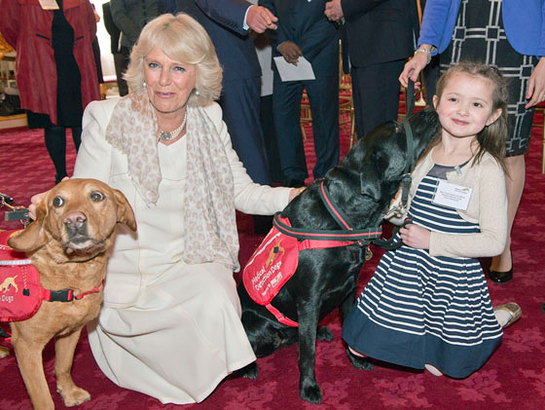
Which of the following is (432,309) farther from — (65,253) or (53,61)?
(53,61)

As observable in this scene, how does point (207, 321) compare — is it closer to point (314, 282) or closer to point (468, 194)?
point (314, 282)

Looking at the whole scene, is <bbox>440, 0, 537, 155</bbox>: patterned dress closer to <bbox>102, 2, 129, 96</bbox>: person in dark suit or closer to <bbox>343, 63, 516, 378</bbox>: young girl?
<bbox>343, 63, 516, 378</bbox>: young girl

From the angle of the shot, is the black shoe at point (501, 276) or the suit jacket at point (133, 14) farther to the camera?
the suit jacket at point (133, 14)

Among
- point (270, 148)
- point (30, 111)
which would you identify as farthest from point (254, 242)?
point (30, 111)

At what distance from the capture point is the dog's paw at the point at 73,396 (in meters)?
2.08

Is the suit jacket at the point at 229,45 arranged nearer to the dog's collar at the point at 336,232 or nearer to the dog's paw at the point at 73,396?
the dog's collar at the point at 336,232

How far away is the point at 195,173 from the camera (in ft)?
7.19

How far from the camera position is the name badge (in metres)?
1.98

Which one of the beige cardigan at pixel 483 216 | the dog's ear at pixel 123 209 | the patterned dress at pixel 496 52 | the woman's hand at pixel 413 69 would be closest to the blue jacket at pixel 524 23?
the patterned dress at pixel 496 52

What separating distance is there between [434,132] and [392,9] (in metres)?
1.38

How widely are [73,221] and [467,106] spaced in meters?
1.47

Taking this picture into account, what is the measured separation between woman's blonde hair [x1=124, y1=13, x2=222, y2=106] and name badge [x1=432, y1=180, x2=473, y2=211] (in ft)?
3.41

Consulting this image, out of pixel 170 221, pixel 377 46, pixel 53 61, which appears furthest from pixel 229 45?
pixel 53 61

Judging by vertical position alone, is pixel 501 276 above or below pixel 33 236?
below
